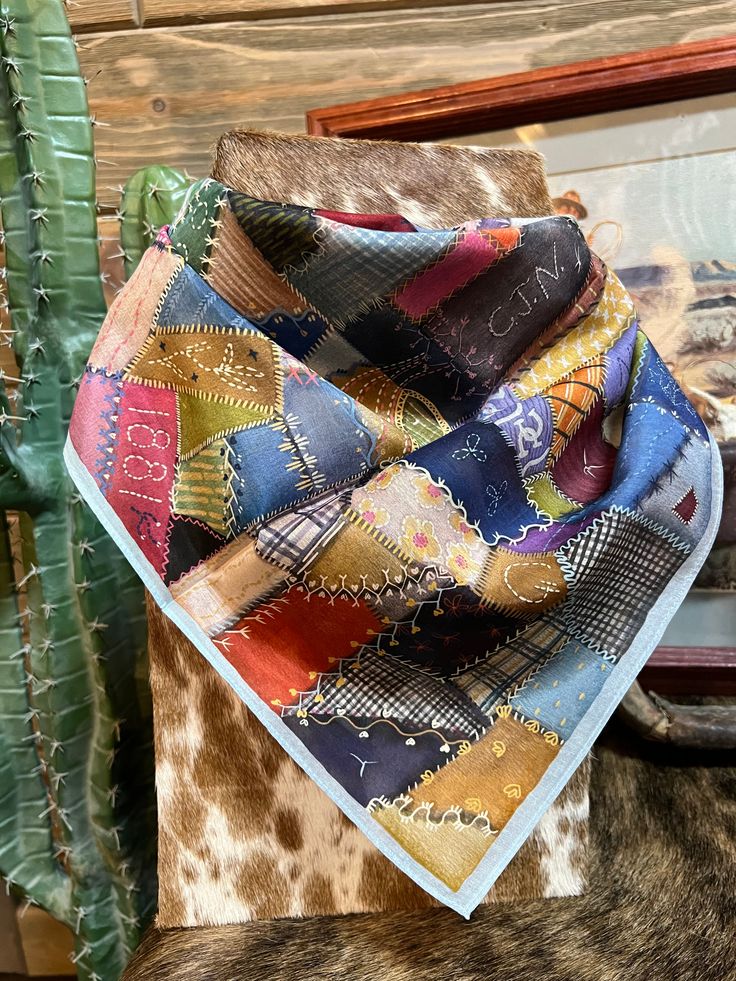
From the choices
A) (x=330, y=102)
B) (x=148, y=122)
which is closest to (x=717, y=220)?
(x=330, y=102)

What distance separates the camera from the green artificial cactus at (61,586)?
0.66 meters

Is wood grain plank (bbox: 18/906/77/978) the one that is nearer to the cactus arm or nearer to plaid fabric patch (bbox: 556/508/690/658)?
the cactus arm

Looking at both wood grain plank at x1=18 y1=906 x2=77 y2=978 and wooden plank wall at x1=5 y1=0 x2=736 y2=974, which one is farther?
wood grain plank at x1=18 y1=906 x2=77 y2=978

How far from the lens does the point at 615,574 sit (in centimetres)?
61

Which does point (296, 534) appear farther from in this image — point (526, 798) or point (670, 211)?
point (670, 211)

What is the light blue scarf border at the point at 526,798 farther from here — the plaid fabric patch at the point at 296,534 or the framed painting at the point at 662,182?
the framed painting at the point at 662,182

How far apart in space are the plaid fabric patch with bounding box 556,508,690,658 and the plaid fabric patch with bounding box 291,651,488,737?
132mm

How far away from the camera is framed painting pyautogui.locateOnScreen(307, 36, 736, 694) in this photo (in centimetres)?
81

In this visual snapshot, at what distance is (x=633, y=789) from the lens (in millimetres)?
753

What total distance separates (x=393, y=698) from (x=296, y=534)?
179 mm

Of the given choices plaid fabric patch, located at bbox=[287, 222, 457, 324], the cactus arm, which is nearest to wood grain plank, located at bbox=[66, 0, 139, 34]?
plaid fabric patch, located at bbox=[287, 222, 457, 324]

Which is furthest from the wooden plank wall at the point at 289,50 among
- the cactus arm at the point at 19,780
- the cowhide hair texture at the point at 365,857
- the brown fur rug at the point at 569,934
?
the brown fur rug at the point at 569,934

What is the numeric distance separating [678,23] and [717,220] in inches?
11.0

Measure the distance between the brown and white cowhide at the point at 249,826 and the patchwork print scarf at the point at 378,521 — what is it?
0.09m
